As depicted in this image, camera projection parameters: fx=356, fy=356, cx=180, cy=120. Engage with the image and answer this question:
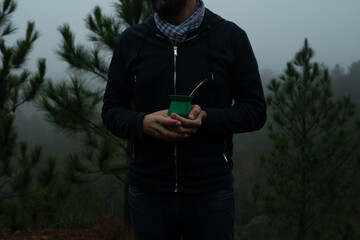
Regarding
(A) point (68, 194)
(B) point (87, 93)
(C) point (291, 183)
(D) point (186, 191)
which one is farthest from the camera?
(C) point (291, 183)

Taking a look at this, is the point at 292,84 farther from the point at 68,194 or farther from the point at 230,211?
the point at 230,211

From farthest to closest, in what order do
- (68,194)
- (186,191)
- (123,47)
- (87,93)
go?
(68,194) < (87,93) < (123,47) < (186,191)

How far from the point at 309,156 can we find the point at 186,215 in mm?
6473

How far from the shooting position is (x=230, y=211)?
4.00 feet

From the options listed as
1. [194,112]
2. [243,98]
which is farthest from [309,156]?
[194,112]

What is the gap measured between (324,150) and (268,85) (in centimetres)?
169

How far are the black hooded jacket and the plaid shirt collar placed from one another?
20 millimetres

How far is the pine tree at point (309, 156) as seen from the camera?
6.94 m

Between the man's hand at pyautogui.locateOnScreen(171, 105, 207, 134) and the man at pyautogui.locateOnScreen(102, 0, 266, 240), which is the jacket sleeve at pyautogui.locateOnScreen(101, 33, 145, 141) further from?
the man's hand at pyautogui.locateOnScreen(171, 105, 207, 134)

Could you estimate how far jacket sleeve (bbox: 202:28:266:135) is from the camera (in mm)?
1185

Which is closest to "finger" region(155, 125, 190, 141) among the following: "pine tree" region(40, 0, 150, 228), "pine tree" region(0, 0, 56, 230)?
"pine tree" region(40, 0, 150, 228)

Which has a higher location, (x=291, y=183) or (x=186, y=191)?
(x=186, y=191)

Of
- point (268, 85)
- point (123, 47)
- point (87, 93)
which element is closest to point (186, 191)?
point (123, 47)

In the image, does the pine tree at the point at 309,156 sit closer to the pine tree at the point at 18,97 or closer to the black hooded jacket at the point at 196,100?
the pine tree at the point at 18,97
